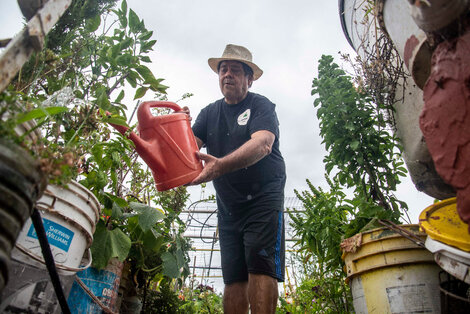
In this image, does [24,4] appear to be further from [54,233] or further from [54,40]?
[54,40]

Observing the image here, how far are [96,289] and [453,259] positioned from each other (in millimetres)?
1312

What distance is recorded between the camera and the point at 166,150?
59.3 inches

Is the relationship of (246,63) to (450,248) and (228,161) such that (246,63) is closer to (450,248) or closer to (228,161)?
(228,161)

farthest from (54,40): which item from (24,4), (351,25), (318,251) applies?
(351,25)

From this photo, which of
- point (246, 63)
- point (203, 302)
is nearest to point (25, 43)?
point (246, 63)

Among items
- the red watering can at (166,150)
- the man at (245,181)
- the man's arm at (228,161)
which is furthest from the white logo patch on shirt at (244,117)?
the red watering can at (166,150)

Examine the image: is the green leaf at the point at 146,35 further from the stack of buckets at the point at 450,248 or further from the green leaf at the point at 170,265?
the stack of buckets at the point at 450,248

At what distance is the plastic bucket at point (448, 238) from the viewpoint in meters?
0.88

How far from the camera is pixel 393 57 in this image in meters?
1.56

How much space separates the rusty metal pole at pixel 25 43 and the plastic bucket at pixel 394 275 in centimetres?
141

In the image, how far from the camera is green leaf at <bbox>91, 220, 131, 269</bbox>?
1281 mm

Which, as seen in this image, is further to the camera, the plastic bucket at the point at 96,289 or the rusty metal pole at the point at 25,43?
the plastic bucket at the point at 96,289

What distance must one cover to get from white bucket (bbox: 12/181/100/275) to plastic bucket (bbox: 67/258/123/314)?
28cm

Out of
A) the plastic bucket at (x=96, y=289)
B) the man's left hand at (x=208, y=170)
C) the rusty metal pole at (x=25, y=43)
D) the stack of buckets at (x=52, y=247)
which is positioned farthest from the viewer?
the man's left hand at (x=208, y=170)
